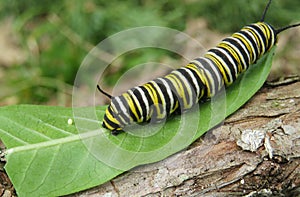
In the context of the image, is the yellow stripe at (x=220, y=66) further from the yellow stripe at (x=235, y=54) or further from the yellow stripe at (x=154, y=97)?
the yellow stripe at (x=154, y=97)

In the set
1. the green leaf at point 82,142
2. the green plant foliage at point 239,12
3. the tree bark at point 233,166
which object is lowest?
the tree bark at point 233,166

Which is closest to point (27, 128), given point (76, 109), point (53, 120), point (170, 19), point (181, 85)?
point (53, 120)

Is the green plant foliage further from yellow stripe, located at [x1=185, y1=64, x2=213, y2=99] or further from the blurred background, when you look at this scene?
yellow stripe, located at [x1=185, y1=64, x2=213, y2=99]

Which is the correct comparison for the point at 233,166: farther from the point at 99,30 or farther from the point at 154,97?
the point at 99,30

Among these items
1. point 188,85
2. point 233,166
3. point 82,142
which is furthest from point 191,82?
point 82,142

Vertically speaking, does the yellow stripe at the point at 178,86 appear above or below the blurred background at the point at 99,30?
below

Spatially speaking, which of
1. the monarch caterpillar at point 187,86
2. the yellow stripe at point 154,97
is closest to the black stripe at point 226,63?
the monarch caterpillar at point 187,86

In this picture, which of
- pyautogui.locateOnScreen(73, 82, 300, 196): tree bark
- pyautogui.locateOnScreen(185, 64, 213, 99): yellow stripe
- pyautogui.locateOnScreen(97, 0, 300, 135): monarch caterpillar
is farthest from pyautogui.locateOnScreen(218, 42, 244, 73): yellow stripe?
pyautogui.locateOnScreen(73, 82, 300, 196): tree bark
